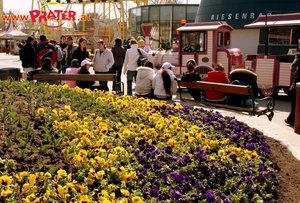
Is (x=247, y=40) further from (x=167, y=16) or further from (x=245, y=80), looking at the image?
(x=245, y=80)

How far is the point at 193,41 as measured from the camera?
1617 centimetres

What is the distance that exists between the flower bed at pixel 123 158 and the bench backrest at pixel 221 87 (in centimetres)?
203

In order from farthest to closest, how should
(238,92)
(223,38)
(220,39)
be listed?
(223,38), (220,39), (238,92)

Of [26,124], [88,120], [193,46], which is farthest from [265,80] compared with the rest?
[26,124]

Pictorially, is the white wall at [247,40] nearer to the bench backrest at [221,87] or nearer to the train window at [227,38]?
the train window at [227,38]

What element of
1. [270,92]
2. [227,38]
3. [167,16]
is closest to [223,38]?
[227,38]

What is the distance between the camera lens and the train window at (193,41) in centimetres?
1585

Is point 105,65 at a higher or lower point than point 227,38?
lower

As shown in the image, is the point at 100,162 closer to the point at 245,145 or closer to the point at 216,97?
the point at 245,145

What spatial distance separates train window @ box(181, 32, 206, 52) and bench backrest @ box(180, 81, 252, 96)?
6168mm

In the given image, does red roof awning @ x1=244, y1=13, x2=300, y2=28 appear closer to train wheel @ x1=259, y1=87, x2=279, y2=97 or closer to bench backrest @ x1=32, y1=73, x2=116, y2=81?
train wheel @ x1=259, y1=87, x2=279, y2=97

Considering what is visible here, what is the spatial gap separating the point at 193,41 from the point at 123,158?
40.2 feet

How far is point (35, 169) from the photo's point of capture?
394 cm

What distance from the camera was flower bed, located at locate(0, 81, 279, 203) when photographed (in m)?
3.69
